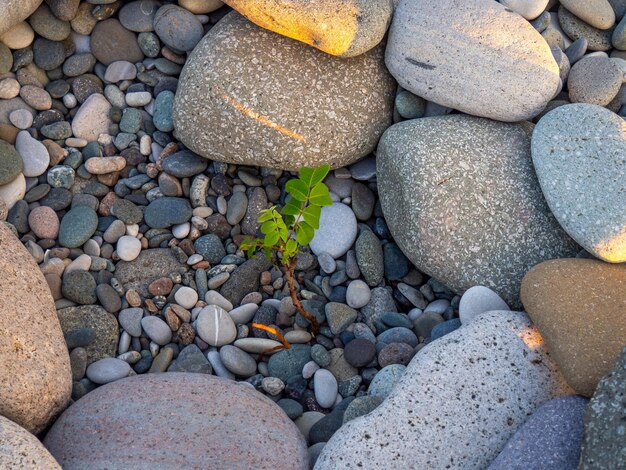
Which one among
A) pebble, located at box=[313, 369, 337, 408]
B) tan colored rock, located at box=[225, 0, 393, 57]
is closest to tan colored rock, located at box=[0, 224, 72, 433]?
pebble, located at box=[313, 369, 337, 408]

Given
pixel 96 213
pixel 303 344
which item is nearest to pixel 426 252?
pixel 303 344

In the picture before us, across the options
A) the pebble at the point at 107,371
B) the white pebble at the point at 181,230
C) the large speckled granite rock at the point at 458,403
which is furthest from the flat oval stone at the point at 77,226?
the large speckled granite rock at the point at 458,403

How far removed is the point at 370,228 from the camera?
11.5ft

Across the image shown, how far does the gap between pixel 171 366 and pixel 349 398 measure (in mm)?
765

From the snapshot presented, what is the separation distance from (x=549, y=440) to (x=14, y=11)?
112 inches

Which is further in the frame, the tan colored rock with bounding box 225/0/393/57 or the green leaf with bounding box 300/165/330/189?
the tan colored rock with bounding box 225/0/393/57

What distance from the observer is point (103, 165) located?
137 inches

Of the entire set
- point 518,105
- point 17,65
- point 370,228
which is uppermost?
point 518,105

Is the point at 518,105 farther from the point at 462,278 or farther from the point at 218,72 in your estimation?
the point at 218,72

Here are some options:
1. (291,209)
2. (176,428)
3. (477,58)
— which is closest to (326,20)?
(477,58)

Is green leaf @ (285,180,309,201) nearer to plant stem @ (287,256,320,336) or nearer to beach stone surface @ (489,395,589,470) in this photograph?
plant stem @ (287,256,320,336)

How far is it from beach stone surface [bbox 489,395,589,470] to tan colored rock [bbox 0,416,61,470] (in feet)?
4.64

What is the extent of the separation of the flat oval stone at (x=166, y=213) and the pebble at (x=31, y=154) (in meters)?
0.53

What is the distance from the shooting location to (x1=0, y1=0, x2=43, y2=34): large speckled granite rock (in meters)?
3.25
